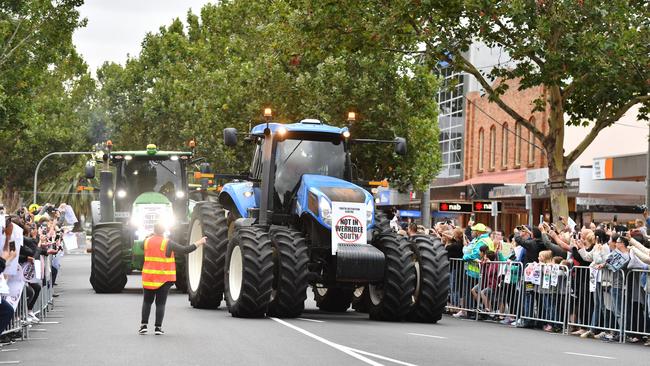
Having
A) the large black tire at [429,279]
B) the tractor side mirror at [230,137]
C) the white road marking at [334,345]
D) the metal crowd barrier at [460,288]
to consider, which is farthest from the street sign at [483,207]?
the white road marking at [334,345]

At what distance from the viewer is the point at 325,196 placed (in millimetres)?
18797

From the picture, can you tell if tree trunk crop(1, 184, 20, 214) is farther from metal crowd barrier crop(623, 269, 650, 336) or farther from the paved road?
metal crowd barrier crop(623, 269, 650, 336)

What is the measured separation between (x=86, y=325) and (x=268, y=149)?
4.35 metres

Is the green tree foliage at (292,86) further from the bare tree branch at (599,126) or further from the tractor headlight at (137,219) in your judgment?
the tractor headlight at (137,219)

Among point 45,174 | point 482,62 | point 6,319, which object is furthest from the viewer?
point 45,174

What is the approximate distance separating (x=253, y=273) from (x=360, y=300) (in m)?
3.61

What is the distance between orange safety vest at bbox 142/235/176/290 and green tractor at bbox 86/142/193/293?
782cm

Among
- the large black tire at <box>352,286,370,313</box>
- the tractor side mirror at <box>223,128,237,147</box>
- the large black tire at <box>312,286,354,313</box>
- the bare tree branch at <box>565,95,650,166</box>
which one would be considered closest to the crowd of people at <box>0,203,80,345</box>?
the tractor side mirror at <box>223,128,237,147</box>

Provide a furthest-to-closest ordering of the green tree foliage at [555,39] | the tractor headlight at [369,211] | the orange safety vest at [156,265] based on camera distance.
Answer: the green tree foliage at [555,39], the tractor headlight at [369,211], the orange safety vest at [156,265]

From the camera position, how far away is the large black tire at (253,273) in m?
18.3

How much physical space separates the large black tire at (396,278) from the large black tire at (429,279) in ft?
0.63

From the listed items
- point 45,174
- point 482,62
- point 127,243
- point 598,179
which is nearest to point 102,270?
point 127,243

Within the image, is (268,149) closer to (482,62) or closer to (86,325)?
(86,325)

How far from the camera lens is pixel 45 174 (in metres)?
80.0
